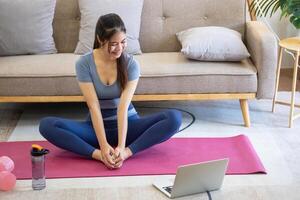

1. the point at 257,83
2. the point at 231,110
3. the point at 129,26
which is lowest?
the point at 231,110

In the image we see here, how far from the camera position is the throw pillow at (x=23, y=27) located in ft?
10.6

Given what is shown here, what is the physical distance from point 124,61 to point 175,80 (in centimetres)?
54

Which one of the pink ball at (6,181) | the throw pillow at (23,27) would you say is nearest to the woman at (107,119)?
the pink ball at (6,181)

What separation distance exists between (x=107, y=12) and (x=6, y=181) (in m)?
1.41

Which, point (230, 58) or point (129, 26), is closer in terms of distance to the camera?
point (230, 58)

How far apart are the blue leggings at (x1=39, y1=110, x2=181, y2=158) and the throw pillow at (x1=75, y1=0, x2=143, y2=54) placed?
0.80 m

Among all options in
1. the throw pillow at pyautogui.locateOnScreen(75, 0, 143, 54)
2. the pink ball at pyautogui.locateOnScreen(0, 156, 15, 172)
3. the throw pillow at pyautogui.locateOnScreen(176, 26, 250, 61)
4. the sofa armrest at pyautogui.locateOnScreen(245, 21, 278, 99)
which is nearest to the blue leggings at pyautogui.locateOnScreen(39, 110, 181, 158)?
the pink ball at pyautogui.locateOnScreen(0, 156, 15, 172)

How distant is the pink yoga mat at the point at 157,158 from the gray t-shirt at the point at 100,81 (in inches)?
11.5

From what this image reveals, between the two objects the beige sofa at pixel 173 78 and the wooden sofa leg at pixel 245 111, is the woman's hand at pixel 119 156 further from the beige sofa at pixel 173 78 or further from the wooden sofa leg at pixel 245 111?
the wooden sofa leg at pixel 245 111

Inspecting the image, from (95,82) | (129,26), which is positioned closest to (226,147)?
(95,82)

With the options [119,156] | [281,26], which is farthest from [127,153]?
[281,26]

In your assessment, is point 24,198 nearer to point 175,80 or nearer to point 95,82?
point 95,82

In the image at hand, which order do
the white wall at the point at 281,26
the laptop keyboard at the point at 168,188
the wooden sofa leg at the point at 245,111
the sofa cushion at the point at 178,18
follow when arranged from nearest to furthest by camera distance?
1. the laptop keyboard at the point at 168,188
2. the wooden sofa leg at the point at 245,111
3. the sofa cushion at the point at 178,18
4. the white wall at the point at 281,26

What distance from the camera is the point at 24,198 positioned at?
2.21 m
